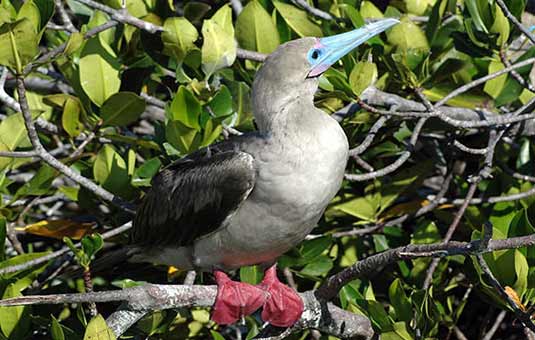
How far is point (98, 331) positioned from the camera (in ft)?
11.3

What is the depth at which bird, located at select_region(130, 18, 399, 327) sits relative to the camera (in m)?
4.05

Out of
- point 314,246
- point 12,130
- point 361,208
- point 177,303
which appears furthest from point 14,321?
point 361,208

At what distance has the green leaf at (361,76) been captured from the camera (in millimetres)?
4422

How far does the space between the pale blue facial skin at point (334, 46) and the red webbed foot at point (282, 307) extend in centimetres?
94

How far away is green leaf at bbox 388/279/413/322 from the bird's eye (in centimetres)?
99

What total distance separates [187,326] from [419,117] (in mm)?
1542

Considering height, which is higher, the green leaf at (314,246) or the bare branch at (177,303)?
the bare branch at (177,303)

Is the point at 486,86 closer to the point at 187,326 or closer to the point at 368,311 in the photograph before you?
the point at 368,311

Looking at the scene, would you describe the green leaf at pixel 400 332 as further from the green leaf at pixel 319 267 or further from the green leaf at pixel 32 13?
the green leaf at pixel 32 13

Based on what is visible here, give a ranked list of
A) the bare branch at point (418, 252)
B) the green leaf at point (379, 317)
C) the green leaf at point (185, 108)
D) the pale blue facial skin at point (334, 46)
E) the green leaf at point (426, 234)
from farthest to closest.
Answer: the green leaf at point (426, 234), the green leaf at point (185, 108), the pale blue facial skin at point (334, 46), the green leaf at point (379, 317), the bare branch at point (418, 252)

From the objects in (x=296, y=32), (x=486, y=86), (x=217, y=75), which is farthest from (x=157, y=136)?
(x=486, y=86)

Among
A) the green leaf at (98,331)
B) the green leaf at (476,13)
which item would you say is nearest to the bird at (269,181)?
the green leaf at (476,13)

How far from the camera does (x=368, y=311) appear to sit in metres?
4.19

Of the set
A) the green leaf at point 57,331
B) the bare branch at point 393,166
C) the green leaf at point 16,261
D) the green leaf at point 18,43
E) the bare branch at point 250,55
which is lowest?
the green leaf at point 16,261
